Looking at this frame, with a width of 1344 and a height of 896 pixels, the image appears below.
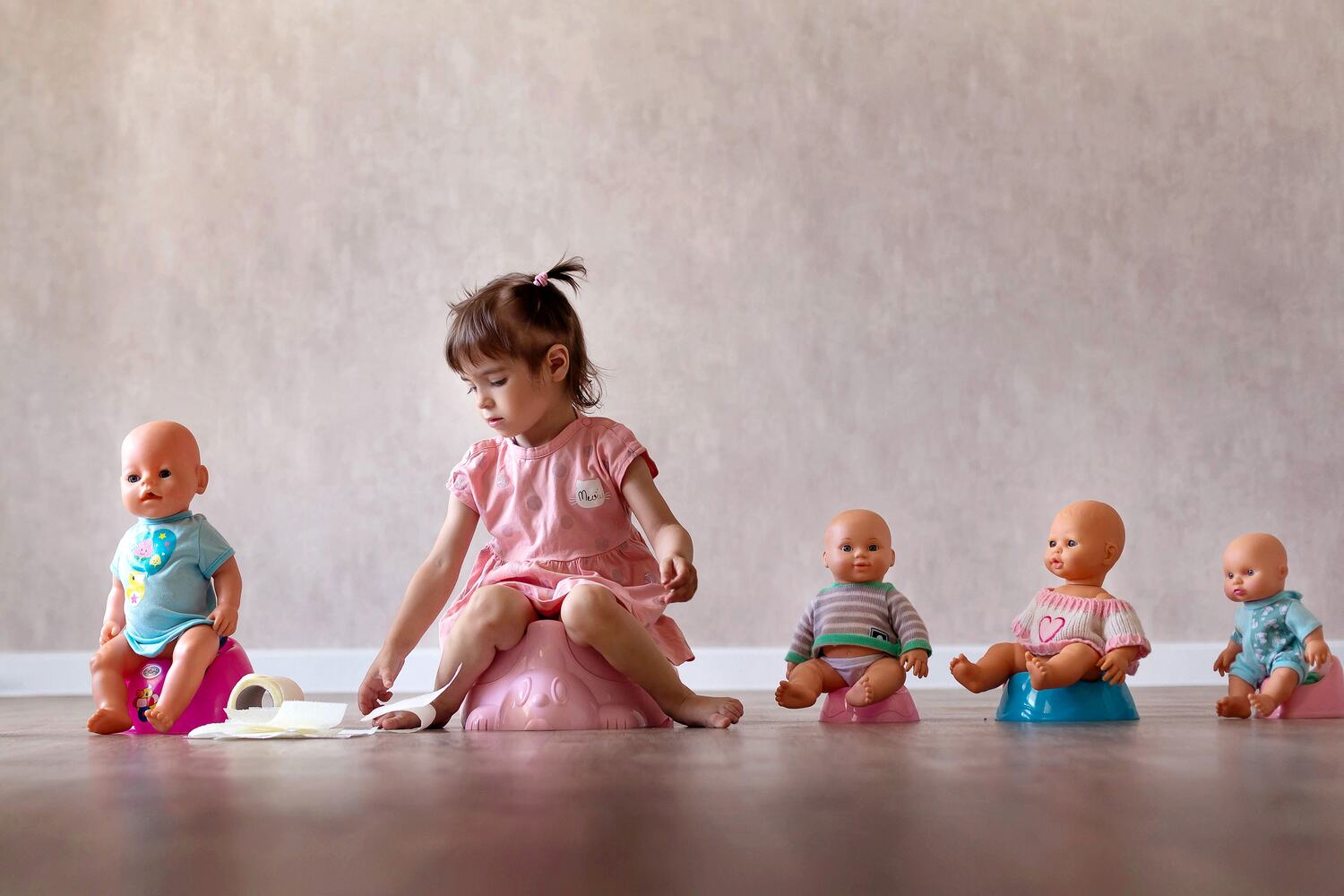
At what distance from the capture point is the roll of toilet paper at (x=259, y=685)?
149 centimetres

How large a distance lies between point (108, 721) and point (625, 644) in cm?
63

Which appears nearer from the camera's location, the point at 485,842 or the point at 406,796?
the point at 485,842

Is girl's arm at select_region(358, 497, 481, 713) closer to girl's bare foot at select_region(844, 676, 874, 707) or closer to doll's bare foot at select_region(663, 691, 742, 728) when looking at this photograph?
doll's bare foot at select_region(663, 691, 742, 728)

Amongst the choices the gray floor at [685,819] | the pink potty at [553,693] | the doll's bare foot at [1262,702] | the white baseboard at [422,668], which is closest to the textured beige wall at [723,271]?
the white baseboard at [422,668]

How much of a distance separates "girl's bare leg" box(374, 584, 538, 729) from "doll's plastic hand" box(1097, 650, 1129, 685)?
74 cm

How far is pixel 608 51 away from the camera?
121 inches

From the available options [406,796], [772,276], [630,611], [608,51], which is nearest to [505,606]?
[630,611]

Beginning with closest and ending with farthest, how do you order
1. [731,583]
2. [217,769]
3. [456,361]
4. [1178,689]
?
[217,769] → [456,361] → [1178,689] → [731,583]

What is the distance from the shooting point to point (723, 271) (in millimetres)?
3000

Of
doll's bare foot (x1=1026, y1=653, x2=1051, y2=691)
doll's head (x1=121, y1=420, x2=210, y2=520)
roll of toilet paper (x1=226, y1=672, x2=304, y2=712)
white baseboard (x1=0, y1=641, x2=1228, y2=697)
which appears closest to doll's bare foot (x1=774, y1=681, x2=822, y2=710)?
doll's bare foot (x1=1026, y1=653, x2=1051, y2=691)

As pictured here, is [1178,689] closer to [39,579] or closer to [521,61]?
[521,61]

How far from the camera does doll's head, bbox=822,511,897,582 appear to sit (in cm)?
162

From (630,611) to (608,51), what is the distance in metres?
1.97

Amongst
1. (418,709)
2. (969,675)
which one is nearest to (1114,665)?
(969,675)
